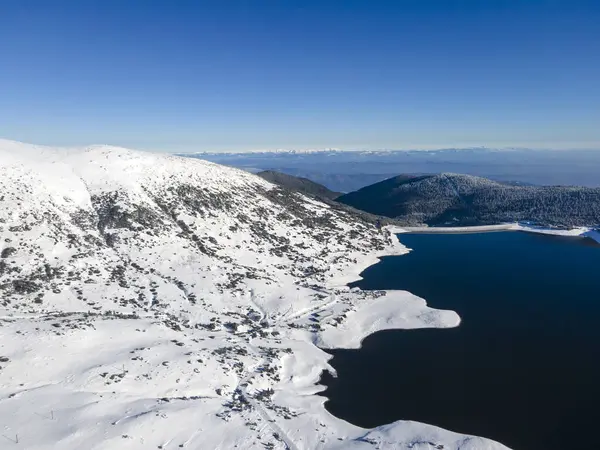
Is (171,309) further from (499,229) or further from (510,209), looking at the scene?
(510,209)

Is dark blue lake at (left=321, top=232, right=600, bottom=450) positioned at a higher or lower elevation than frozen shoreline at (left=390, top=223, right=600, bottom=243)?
lower

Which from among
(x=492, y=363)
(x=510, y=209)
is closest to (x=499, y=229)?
(x=510, y=209)

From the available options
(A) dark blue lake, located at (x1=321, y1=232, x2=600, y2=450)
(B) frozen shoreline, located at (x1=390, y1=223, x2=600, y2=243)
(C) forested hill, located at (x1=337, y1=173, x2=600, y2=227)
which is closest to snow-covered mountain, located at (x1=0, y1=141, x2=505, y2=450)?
(A) dark blue lake, located at (x1=321, y1=232, x2=600, y2=450)

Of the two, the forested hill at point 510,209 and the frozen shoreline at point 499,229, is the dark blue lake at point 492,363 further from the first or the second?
the forested hill at point 510,209

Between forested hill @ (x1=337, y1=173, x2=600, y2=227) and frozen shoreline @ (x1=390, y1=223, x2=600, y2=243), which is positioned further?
forested hill @ (x1=337, y1=173, x2=600, y2=227)

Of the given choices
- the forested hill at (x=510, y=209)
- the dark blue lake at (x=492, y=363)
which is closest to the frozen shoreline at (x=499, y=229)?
the forested hill at (x=510, y=209)

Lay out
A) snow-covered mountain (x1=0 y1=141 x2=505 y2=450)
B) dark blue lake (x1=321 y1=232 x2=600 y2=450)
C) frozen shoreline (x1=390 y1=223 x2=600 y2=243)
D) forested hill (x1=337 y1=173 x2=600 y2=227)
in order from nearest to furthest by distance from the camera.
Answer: snow-covered mountain (x1=0 y1=141 x2=505 y2=450), dark blue lake (x1=321 y1=232 x2=600 y2=450), frozen shoreline (x1=390 y1=223 x2=600 y2=243), forested hill (x1=337 y1=173 x2=600 y2=227)

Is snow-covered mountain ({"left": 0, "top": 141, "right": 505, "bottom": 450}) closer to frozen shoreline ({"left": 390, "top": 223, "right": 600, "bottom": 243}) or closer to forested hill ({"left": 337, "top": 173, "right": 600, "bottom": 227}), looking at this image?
frozen shoreline ({"left": 390, "top": 223, "right": 600, "bottom": 243})
